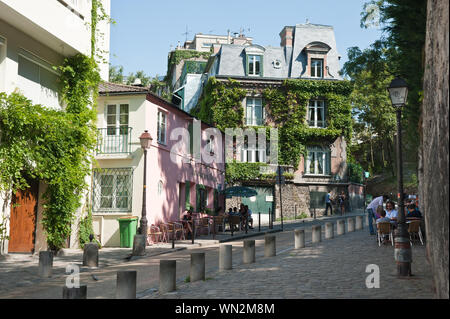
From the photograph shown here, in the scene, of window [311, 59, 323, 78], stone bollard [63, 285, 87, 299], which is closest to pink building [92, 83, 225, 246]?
stone bollard [63, 285, 87, 299]

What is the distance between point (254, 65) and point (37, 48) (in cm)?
2471

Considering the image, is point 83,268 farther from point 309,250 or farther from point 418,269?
point 418,269

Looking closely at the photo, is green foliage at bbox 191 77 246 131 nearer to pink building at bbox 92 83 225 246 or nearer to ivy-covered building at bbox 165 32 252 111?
ivy-covered building at bbox 165 32 252 111

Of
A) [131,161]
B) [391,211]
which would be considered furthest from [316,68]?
[391,211]

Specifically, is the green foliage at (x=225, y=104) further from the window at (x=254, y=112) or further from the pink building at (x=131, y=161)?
the pink building at (x=131, y=161)

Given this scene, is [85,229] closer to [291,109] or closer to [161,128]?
[161,128]

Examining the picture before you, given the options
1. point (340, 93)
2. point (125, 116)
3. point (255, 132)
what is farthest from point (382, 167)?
point (125, 116)

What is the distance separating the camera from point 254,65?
126ft

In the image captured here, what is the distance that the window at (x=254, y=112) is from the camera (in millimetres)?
37469

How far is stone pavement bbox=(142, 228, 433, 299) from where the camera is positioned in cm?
798

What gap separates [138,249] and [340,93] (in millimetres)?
26935

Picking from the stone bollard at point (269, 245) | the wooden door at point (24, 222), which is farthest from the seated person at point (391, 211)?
the wooden door at point (24, 222)

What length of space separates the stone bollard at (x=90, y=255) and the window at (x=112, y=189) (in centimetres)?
657

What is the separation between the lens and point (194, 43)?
61.6 m
